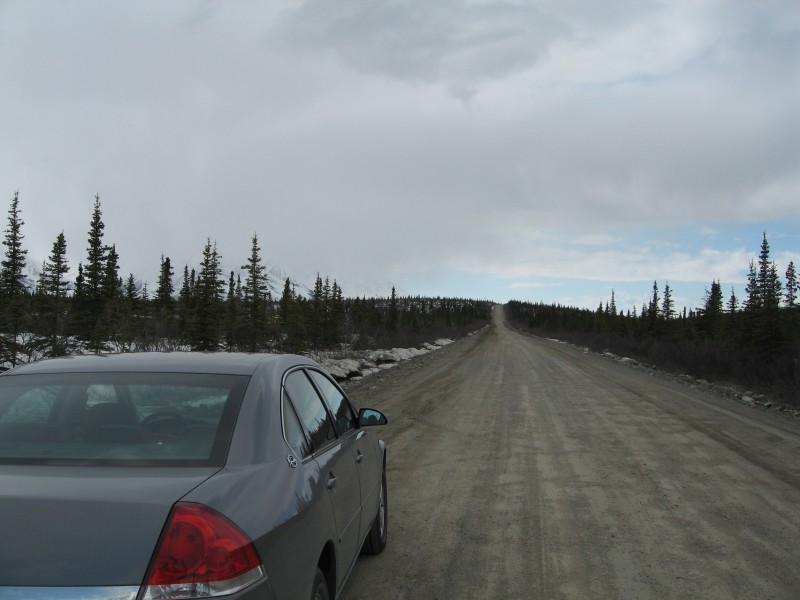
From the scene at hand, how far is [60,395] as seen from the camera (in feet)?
9.21

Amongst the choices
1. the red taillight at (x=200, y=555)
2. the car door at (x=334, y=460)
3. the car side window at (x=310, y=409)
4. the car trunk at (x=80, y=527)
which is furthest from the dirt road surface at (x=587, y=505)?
the car trunk at (x=80, y=527)

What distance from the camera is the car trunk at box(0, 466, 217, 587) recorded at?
1.74 m

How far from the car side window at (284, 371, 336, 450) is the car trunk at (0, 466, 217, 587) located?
1.12 meters

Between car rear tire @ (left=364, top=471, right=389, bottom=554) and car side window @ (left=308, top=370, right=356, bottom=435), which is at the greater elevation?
car side window @ (left=308, top=370, right=356, bottom=435)

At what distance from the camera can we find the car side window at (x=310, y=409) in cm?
318

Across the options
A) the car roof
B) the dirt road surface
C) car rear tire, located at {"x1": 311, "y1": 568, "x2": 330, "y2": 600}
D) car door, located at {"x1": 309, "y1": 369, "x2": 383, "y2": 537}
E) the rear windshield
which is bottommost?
the dirt road surface

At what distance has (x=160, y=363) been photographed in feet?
9.96

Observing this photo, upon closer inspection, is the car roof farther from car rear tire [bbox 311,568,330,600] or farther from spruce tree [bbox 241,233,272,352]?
spruce tree [bbox 241,233,272,352]

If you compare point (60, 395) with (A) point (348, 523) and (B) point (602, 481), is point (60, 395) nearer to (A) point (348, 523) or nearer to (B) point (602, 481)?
(A) point (348, 523)

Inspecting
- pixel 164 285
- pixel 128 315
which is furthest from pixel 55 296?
pixel 164 285

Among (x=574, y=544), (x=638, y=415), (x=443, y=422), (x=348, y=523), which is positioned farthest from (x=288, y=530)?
(x=638, y=415)

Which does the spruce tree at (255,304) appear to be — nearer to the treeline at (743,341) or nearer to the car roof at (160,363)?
the treeline at (743,341)

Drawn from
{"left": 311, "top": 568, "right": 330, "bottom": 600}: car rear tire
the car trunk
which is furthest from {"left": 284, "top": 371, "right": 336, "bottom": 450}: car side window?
the car trunk

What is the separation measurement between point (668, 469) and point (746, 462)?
1.36m
